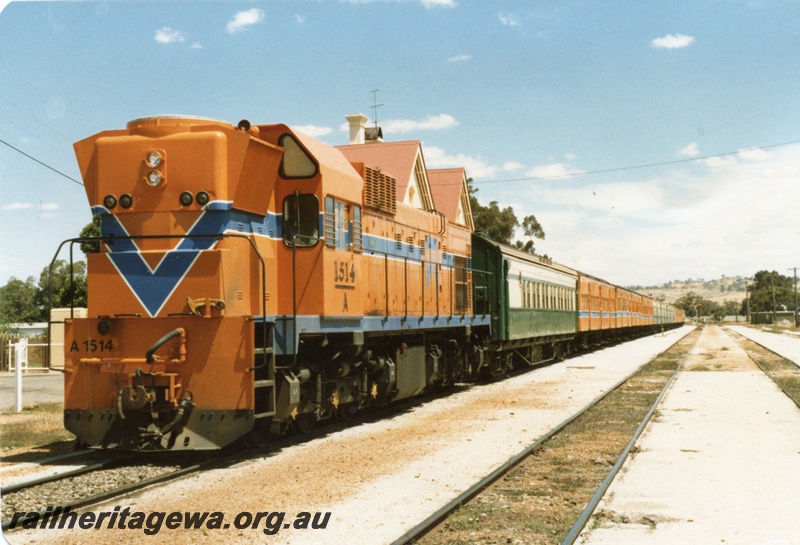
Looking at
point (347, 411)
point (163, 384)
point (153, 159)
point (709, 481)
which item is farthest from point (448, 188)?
point (709, 481)

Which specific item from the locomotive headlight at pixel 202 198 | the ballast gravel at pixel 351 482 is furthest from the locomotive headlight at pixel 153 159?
the ballast gravel at pixel 351 482

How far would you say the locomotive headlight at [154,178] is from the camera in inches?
387

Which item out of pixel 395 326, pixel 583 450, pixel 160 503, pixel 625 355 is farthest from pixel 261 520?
pixel 625 355

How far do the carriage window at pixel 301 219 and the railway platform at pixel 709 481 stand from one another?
204 inches

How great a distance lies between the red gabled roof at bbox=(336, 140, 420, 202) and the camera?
37.7 metres

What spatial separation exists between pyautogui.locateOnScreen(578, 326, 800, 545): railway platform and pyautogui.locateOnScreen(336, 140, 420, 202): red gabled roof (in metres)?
23.4

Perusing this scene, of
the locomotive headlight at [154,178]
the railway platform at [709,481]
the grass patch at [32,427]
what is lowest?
the grass patch at [32,427]

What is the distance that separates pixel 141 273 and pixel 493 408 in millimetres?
8002

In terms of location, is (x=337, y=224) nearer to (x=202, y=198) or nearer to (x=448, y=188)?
(x=202, y=198)

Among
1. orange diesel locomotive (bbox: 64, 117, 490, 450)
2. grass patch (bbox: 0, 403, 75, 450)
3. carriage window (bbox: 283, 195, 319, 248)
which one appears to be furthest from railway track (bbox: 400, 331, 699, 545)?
grass patch (bbox: 0, 403, 75, 450)

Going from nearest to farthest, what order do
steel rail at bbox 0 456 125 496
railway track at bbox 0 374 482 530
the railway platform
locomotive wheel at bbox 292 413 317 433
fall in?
the railway platform < railway track at bbox 0 374 482 530 < steel rail at bbox 0 456 125 496 < locomotive wheel at bbox 292 413 317 433

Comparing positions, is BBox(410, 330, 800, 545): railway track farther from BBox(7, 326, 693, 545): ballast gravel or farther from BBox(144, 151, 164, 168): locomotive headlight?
BBox(144, 151, 164, 168): locomotive headlight

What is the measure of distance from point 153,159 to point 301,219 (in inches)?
88.8

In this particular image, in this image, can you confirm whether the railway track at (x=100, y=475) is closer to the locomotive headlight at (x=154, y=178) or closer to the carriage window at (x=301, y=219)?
the carriage window at (x=301, y=219)
